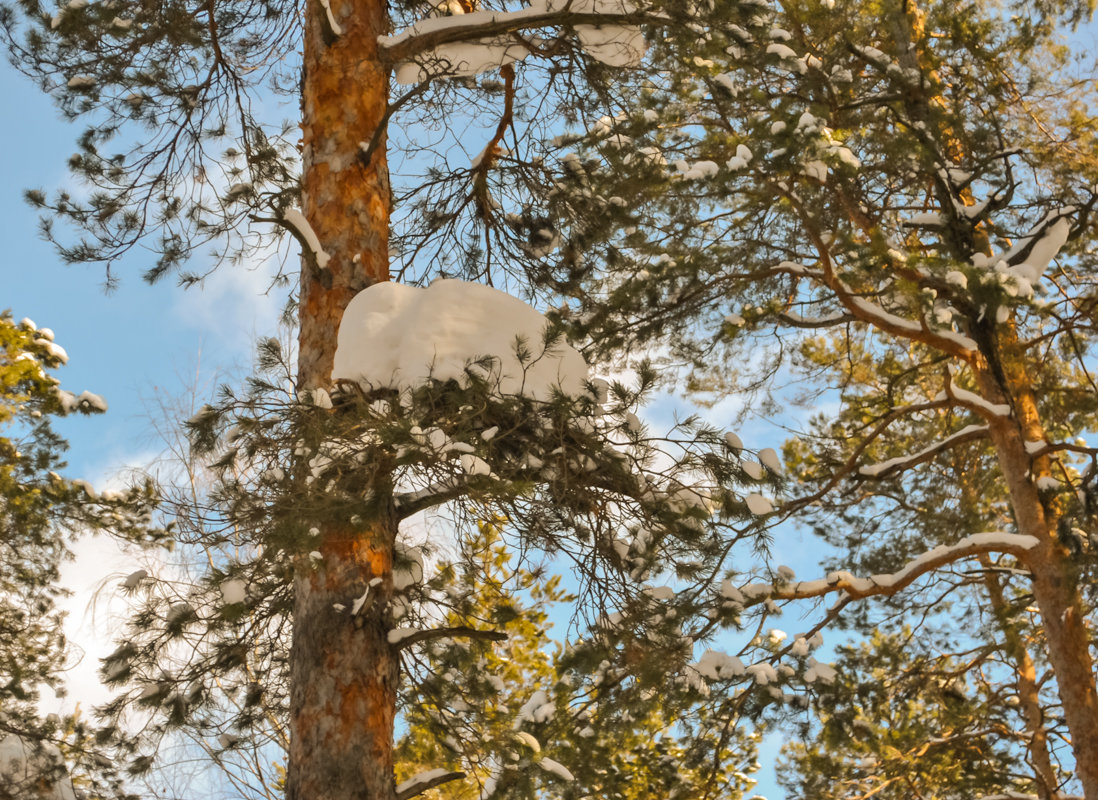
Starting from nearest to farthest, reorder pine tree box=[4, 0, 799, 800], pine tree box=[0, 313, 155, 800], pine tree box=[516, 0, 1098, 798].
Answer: pine tree box=[4, 0, 799, 800], pine tree box=[516, 0, 1098, 798], pine tree box=[0, 313, 155, 800]

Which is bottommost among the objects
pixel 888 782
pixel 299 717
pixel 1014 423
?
pixel 299 717

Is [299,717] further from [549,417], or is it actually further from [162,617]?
[549,417]

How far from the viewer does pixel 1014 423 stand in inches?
283

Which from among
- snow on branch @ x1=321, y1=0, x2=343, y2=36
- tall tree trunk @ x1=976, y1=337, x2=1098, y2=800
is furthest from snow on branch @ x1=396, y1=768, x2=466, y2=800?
tall tree trunk @ x1=976, y1=337, x2=1098, y2=800

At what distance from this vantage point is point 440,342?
3.86 meters

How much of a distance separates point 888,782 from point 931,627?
1854 mm

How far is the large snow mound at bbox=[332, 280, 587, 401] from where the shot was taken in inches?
150

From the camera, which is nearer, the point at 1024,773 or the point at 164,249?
the point at 164,249

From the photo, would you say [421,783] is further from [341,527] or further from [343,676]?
[341,527]

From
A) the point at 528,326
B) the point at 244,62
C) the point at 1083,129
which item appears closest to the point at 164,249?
the point at 244,62

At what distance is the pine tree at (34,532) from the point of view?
7.86 meters

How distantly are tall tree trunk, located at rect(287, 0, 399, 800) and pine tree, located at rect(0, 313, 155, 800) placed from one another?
4.08m

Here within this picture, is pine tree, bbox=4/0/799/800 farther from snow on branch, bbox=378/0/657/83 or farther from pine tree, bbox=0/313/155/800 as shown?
pine tree, bbox=0/313/155/800

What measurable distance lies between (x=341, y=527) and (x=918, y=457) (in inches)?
186
